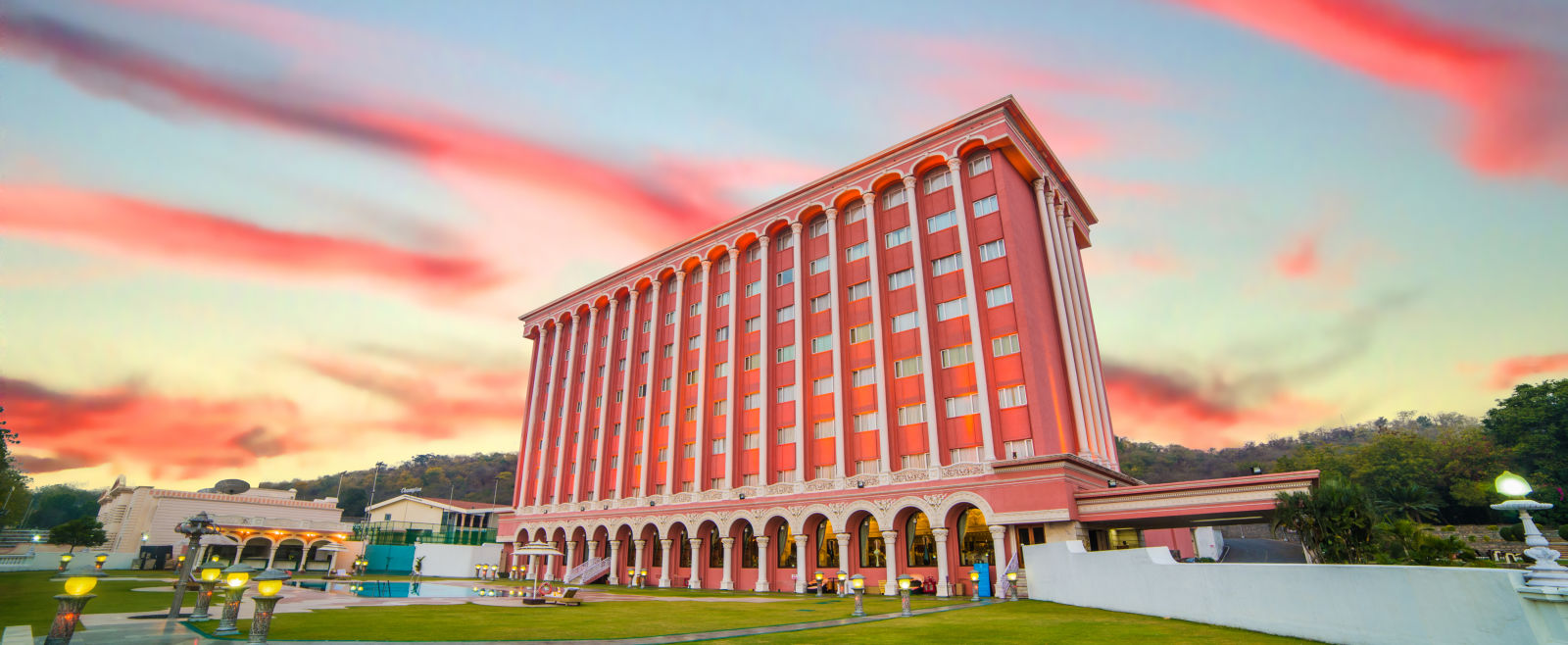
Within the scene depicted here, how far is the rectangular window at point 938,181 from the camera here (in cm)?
4616

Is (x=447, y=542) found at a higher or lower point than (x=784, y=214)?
lower

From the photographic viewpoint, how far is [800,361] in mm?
47344

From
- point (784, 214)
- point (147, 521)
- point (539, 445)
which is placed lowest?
point (147, 521)

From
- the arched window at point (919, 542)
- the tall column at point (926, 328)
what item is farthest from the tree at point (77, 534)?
the tall column at point (926, 328)

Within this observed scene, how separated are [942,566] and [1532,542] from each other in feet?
94.2

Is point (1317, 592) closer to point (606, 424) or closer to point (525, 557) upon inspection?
point (606, 424)

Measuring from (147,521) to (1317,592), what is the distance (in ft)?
348

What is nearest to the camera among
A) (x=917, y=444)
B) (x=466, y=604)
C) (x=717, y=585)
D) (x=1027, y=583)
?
(x=466, y=604)

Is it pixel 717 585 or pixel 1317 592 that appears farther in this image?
pixel 717 585

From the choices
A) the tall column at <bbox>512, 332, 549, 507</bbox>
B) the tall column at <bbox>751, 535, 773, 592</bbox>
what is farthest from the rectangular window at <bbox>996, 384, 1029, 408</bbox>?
the tall column at <bbox>512, 332, 549, 507</bbox>

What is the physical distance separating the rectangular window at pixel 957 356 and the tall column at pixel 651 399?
27725mm

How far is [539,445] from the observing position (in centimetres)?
7219

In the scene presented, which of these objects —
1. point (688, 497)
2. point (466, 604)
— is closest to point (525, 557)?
point (688, 497)

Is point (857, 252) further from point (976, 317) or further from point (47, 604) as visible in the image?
point (47, 604)
